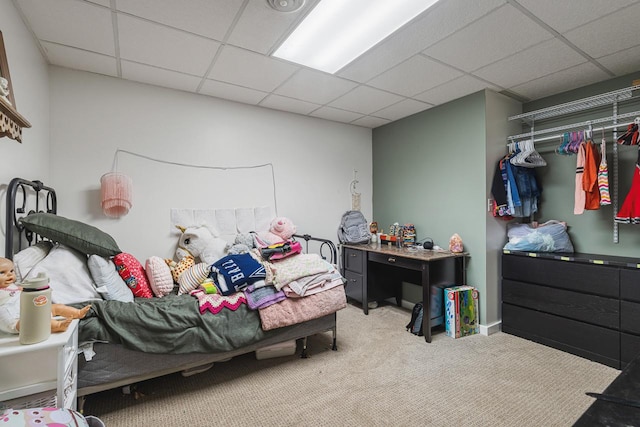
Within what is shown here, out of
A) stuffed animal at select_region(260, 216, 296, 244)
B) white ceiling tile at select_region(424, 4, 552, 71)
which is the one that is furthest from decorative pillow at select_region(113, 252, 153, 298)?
white ceiling tile at select_region(424, 4, 552, 71)

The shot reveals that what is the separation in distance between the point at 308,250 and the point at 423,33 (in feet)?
8.20

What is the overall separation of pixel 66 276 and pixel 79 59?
68.4 inches

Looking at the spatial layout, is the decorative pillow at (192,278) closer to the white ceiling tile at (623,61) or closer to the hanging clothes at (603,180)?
the hanging clothes at (603,180)

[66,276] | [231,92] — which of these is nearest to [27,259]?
[66,276]

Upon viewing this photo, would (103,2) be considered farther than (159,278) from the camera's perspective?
No

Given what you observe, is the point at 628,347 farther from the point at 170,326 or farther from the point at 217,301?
the point at 170,326

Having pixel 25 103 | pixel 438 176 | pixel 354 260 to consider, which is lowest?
pixel 354 260

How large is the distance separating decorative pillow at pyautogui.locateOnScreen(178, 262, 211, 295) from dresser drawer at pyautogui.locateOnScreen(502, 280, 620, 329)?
9.13 feet

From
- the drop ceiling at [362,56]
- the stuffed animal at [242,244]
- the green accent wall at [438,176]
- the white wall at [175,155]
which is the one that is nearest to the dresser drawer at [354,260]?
the white wall at [175,155]

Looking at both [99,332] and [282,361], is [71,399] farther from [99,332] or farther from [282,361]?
[282,361]

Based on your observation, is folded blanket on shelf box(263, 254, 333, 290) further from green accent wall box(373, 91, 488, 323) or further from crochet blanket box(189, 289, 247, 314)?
green accent wall box(373, 91, 488, 323)

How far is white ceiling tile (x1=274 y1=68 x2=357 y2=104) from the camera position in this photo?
2.64 metres

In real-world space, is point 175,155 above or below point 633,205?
above

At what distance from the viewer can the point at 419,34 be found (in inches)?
78.8
